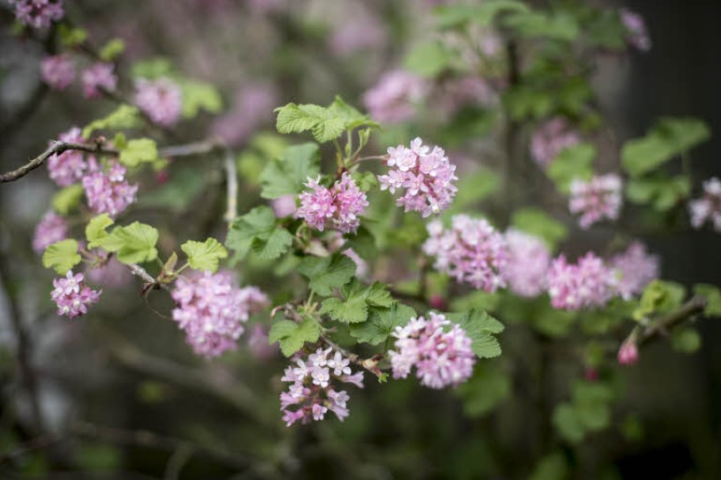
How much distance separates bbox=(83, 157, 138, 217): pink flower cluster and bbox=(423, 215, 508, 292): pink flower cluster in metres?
0.80

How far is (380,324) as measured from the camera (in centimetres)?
136

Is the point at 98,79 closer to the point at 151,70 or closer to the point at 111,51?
the point at 111,51

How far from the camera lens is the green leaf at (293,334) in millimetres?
1338

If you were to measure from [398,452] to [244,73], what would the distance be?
8.18 ft

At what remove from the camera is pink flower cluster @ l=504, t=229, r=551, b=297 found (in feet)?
6.69

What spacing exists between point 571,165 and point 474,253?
78 cm

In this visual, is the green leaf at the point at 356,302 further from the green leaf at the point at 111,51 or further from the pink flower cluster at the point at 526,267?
the green leaf at the point at 111,51

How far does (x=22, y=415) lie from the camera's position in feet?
10.9

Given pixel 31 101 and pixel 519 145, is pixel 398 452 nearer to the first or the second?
pixel 519 145

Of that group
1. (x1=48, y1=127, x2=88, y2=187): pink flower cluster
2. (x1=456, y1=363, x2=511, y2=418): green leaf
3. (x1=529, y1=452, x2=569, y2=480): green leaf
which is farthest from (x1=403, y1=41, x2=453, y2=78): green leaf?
(x1=529, y1=452, x2=569, y2=480): green leaf

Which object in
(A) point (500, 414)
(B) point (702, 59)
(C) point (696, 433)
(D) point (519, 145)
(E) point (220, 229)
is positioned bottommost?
(C) point (696, 433)

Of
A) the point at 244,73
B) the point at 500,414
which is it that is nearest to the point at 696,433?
the point at 500,414

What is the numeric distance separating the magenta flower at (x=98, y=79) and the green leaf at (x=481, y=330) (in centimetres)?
131

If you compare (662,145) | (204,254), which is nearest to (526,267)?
(662,145)
